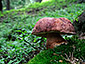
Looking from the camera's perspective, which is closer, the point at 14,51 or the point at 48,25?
the point at 48,25

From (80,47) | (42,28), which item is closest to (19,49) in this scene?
(42,28)

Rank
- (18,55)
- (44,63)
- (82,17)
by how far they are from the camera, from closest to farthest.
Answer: (44,63) < (82,17) < (18,55)

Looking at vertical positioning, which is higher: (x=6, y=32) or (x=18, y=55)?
(x=6, y=32)

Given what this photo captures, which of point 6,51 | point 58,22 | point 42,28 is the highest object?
point 58,22

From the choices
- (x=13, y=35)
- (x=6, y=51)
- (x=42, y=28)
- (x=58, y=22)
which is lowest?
(x=6, y=51)

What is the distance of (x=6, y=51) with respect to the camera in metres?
3.77

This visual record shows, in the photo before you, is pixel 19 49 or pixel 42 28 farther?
pixel 19 49

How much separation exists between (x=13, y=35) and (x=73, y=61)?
3989mm

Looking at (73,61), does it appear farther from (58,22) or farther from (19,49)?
(19,49)

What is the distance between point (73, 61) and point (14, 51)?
239cm

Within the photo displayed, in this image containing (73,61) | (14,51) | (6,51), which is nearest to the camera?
(73,61)

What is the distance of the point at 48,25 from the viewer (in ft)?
7.53

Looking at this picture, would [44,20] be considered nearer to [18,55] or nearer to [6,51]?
[18,55]

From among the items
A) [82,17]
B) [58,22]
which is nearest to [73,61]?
[58,22]
